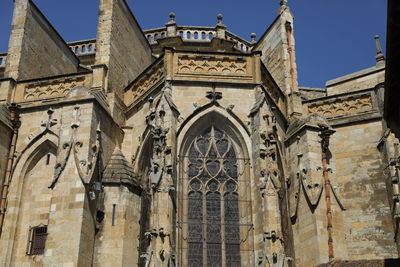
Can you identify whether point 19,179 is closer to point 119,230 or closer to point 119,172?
point 119,172

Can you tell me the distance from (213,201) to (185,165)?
112 centimetres

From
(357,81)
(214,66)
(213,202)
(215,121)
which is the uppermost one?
(357,81)

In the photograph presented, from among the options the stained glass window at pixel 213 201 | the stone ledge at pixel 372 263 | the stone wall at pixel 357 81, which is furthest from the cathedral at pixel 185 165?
the stone wall at pixel 357 81

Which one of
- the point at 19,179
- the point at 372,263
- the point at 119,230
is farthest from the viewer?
the point at 19,179

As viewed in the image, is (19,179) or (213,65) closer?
(19,179)

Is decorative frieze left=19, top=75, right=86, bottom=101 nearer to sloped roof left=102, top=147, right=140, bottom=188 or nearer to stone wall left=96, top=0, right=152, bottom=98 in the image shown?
stone wall left=96, top=0, right=152, bottom=98

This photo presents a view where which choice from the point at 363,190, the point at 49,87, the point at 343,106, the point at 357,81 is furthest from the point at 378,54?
the point at 49,87

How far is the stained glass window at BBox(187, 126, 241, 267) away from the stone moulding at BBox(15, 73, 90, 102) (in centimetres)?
429

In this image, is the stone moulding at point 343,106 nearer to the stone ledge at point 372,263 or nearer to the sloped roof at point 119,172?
the sloped roof at point 119,172

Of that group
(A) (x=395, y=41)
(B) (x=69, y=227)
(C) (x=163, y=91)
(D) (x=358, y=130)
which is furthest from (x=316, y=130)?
(A) (x=395, y=41)

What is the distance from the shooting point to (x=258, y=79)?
47.4 feet

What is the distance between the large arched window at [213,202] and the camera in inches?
495

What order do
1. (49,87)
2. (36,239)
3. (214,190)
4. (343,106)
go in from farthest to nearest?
(343,106) → (49,87) → (36,239) → (214,190)

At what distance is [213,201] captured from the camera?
1320 cm
